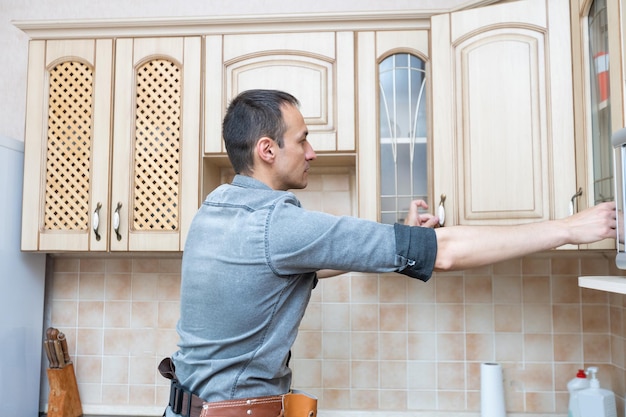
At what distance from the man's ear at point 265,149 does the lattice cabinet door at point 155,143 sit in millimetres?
738

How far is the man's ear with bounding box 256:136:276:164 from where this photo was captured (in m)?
1.33

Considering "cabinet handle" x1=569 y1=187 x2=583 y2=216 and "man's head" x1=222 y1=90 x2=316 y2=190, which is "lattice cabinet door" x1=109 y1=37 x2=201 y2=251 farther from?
"cabinet handle" x1=569 y1=187 x2=583 y2=216

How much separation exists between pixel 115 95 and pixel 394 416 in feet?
5.06

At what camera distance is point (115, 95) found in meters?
2.07

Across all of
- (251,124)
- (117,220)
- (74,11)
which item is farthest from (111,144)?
(251,124)

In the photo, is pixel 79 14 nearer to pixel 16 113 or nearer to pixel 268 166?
pixel 16 113

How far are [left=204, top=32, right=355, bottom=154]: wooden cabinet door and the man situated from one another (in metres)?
0.59

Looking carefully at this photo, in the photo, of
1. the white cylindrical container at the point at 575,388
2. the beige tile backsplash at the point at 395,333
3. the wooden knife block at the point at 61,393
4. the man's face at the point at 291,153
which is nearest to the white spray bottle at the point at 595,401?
the white cylindrical container at the point at 575,388

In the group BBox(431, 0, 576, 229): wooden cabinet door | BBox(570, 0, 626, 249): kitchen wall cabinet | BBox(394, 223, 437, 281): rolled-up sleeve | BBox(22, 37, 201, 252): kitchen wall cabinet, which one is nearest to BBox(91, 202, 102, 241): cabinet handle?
BBox(22, 37, 201, 252): kitchen wall cabinet

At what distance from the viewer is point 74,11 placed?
2.48m

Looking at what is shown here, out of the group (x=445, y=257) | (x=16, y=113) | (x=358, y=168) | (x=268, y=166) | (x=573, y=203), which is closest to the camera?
(x=445, y=257)

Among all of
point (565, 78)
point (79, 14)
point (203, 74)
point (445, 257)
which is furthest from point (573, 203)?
point (79, 14)

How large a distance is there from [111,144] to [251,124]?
91 cm

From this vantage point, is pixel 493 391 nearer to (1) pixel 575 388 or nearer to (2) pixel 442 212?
(1) pixel 575 388
